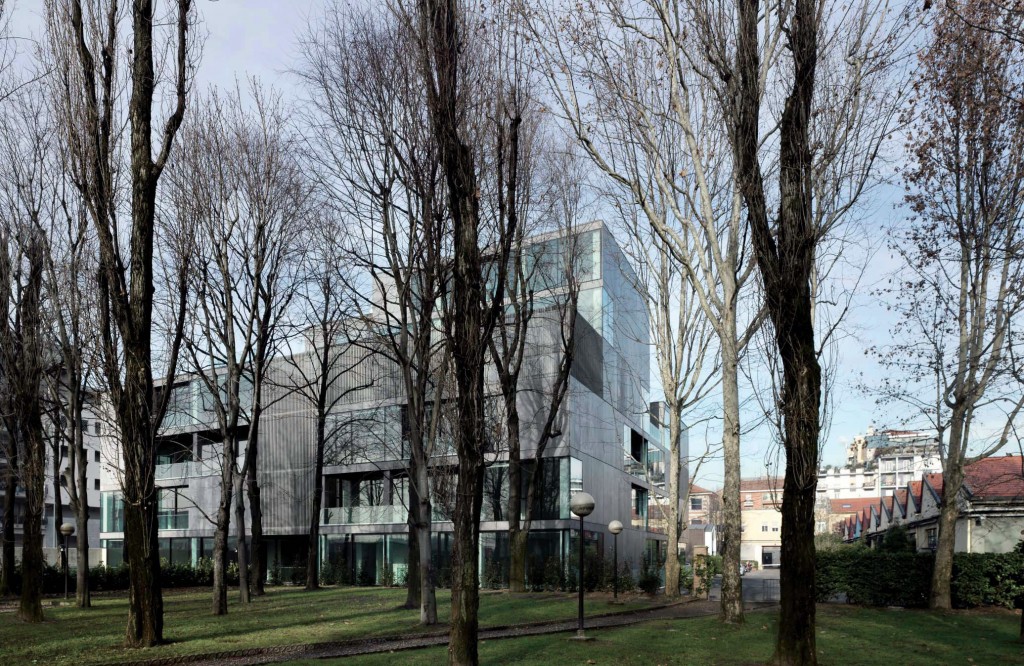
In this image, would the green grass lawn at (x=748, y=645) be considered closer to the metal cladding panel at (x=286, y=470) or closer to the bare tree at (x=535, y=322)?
the bare tree at (x=535, y=322)

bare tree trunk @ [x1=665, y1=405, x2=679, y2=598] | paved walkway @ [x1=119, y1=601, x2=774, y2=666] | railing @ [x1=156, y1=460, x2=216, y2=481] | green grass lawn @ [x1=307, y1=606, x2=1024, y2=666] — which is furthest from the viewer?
railing @ [x1=156, y1=460, x2=216, y2=481]

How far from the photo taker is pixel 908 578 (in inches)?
933

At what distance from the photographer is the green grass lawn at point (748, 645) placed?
39.9ft

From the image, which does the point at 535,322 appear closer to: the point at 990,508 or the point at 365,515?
the point at 365,515

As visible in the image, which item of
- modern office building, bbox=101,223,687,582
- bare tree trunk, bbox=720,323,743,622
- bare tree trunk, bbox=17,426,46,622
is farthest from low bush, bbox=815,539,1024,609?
bare tree trunk, bbox=17,426,46,622

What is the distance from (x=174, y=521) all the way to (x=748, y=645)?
3477cm

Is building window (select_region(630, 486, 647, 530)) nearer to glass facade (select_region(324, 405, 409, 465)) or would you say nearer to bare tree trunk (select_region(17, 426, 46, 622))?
glass facade (select_region(324, 405, 409, 465))

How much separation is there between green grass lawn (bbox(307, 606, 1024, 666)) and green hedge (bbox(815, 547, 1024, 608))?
4.12 metres

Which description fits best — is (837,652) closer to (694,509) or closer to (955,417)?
(955,417)

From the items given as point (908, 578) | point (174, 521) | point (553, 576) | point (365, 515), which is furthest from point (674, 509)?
point (174, 521)

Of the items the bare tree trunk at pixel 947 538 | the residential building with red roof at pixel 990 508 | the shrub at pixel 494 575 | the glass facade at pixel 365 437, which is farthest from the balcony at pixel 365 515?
the residential building with red roof at pixel 990 508

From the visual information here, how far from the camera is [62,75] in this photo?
567 inches

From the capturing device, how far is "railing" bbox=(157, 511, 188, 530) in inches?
1639

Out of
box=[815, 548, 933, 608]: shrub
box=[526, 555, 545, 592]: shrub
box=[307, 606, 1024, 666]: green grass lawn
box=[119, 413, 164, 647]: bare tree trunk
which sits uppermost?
box=[119, 413, 164, 647]: bare tree trunk
